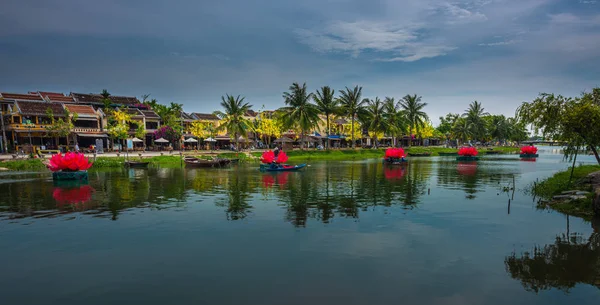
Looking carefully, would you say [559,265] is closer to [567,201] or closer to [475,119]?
[567,201]

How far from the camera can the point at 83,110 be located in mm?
63312

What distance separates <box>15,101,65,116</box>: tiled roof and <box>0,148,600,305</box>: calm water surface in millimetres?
43376

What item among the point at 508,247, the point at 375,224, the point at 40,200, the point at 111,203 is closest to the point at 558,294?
the point at 508,247

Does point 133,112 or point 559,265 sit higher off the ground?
point 133,112

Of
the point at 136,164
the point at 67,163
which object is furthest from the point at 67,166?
the point at 136,164

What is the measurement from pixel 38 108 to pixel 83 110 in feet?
23.4

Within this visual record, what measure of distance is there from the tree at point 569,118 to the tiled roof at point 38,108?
65.5 metres

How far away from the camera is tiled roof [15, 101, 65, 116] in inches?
2189

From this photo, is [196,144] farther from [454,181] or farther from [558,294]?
[558,294]

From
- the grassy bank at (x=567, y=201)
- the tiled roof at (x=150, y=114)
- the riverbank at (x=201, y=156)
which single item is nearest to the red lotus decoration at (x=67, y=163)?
the riverbank at (x=201, y=156)

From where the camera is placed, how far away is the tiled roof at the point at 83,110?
61991mm

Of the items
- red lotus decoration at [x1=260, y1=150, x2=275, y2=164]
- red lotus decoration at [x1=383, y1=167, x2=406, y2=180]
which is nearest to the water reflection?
red lotus decoration at [x1=383, y1=167, x2=406, y2=180]

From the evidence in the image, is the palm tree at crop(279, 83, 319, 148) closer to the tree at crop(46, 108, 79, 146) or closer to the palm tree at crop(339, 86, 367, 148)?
the palm tree at crop(339, 86, 367, 148)

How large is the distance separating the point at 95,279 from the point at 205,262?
118 inches
